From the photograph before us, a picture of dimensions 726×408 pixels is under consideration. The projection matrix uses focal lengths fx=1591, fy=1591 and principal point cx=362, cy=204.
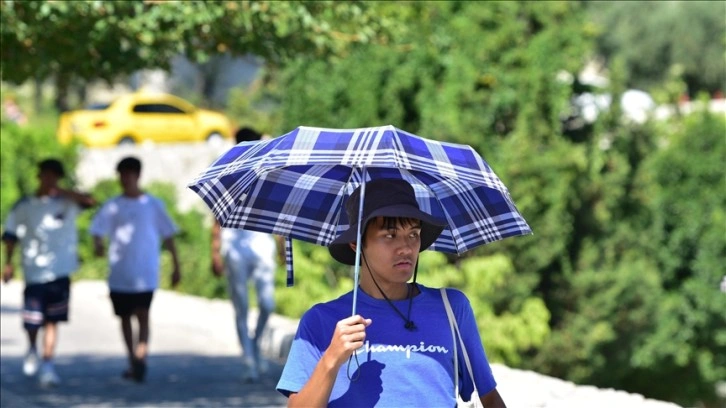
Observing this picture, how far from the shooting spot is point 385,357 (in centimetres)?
412

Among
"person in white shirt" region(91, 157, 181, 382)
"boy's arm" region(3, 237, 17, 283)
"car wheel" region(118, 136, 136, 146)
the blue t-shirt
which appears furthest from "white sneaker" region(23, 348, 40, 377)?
"car wheel" region(118, 136, 136, 146)

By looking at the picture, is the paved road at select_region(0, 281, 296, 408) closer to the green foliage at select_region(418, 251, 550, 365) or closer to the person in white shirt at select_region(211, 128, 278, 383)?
the person in white shirt at select_region(211, 128, 278, 383)

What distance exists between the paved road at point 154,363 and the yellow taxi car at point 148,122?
1925cm

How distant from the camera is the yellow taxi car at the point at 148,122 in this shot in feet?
126

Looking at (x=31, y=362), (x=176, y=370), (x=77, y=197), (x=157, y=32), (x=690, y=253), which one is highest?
(x=157, y=32)

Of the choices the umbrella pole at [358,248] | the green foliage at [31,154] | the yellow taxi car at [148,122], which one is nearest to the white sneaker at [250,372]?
the umbrella pole at [358,248]

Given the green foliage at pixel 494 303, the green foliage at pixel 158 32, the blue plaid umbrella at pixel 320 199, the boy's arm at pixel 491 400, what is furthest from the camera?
the green foliage at pixel 494 303

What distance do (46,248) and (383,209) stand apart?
783 centimetres

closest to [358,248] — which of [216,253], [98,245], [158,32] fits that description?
[158,32]

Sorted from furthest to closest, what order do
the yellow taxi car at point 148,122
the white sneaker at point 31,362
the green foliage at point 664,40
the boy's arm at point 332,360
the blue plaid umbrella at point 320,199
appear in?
the green foliage at point 664,40, the yellow taxi car at point 148,122, the white sneaker at point 31,362, the blue plaid umbrella at point 320,199, the boy's arm at point 332,360

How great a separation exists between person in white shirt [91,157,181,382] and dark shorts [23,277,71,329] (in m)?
0.38

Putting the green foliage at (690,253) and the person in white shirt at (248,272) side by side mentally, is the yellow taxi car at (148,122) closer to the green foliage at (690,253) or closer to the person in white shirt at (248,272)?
the green foliage at (690,253)

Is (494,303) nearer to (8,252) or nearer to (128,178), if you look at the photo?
Result: (128,178)

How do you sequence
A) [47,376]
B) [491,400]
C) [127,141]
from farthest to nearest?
[127,141]
[47,376]
[491,400]
